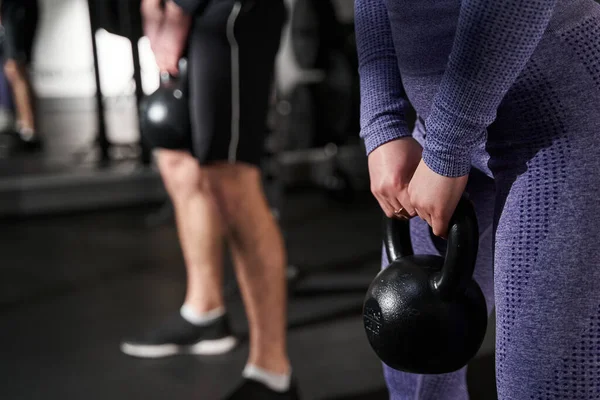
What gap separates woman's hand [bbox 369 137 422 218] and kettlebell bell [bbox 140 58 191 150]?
2.84 ft

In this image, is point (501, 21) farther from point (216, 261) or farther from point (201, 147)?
point (216, 261)

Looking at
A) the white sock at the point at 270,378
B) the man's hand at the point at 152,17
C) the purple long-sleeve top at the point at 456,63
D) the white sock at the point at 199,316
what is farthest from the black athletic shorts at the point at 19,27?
the purple long-sleeve top at the point at 456,63

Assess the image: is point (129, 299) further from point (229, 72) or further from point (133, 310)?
point (229, 72)

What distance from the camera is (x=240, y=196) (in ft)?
4.80

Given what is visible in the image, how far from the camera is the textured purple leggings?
0.59 m

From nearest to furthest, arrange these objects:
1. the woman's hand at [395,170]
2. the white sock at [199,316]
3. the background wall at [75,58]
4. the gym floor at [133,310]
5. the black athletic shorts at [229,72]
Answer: the woman's hand at [395,170] → the black athletic shorts at [229,72] → the gym floor at [133,310] → the white sock at [199,316] → the background wall at [75,58]

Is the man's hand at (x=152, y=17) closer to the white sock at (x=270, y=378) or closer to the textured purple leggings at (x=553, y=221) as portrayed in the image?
the white sock at (x=270, y=378)

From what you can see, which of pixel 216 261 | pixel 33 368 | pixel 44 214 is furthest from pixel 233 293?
pixel 44 214

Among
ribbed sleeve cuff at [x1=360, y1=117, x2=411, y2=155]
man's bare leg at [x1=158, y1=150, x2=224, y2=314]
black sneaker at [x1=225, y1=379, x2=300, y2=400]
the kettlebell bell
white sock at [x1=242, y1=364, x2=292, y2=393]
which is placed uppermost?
ribbed sleeve cuff at [x1=360, y1=117, x2=411, y2=155]

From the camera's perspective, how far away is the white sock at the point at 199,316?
1.85m

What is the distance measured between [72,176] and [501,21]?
3.42m

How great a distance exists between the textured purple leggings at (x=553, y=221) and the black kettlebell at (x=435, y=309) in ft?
0.14

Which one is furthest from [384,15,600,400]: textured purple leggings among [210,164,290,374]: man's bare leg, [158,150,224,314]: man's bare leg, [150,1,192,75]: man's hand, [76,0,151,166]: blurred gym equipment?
[76,0,151,166]: blurred gym equipment

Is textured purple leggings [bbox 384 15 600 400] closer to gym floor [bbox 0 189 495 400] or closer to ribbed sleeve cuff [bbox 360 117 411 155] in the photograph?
ribbed sleeve cuff [bbox 360 117 411 155]
